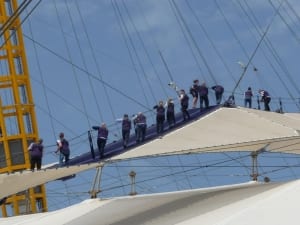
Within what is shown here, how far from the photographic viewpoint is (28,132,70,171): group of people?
37812mm

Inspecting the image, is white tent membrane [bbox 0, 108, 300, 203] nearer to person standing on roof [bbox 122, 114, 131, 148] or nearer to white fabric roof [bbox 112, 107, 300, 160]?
white fabric roof [bbox 112, 107, 300, 160]

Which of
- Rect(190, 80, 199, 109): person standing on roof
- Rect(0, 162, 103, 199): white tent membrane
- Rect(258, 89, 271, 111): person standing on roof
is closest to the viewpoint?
Rect(0, 162, 103, 199): white tent membrane

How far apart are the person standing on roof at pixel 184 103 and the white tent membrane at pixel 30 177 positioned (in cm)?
414

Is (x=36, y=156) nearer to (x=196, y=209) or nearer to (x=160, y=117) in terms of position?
(x=160, y=117)

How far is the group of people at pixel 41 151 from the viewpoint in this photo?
124 ft

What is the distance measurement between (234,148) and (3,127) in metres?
16.4

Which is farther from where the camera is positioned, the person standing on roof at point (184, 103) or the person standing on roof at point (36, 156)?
the person standing on roof at point (184, 103)

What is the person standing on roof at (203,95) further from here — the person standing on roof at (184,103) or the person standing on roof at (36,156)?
the person standing on roof at (36,156)

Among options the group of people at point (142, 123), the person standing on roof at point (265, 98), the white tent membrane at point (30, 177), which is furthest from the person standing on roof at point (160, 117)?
the person standing on roof at point (265, 98)

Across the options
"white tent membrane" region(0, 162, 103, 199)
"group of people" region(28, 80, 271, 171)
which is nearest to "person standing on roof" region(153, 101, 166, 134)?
"group of people" region(28, 80, 271, 171)

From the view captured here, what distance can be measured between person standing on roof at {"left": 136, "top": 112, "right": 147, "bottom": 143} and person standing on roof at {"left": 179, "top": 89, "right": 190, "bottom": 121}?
142 cm

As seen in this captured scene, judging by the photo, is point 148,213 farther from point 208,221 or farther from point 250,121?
point 250,121

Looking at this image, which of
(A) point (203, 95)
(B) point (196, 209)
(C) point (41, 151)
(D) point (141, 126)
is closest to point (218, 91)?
(A) point (203, 95)

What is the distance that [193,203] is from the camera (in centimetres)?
3145
